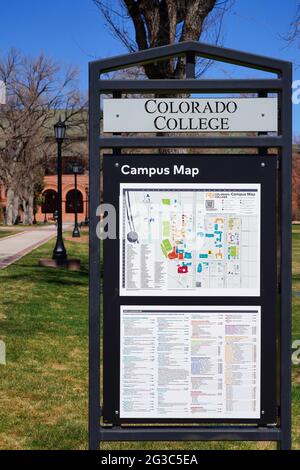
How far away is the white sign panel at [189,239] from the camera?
388cm

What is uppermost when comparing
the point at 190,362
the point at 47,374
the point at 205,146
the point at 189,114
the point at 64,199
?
the point at 64,199

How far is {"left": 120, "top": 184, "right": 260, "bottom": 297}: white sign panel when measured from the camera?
12.7 feet

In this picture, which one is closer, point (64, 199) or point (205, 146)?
point (205, 146)

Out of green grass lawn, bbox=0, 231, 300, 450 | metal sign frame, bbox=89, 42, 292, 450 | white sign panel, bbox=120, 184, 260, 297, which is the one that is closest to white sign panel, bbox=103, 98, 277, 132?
metal sign frame, bbox=89, 42, 292, 450

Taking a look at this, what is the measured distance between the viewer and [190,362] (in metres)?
3.87

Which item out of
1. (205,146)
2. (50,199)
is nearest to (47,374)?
(205,146)

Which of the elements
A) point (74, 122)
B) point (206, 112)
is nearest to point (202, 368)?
A: point (206, 112)

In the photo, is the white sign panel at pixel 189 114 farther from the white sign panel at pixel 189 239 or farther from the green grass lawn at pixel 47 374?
the green grass lawn at pixel 47 374

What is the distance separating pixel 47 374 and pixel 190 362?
3.40 meters

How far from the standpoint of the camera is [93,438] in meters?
A: 3.85

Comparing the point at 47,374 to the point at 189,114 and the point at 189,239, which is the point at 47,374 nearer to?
the point at 189,239

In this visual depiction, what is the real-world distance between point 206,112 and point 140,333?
1377 millimetres

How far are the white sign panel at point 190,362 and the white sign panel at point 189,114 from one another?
1.08 metres
